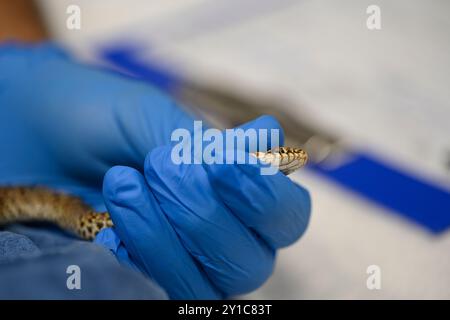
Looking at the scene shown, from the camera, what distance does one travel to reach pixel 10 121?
103cm

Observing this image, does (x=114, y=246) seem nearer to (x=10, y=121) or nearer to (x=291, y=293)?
(x=291, y=293)

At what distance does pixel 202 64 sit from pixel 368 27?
540 millimetres

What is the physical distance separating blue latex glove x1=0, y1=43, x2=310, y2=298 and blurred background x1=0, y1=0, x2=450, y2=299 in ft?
0.62

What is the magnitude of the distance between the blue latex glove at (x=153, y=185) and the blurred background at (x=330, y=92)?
188mm

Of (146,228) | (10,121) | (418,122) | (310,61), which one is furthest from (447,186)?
(10,121)

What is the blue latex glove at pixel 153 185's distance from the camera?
65 cm

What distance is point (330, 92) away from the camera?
1.34m
